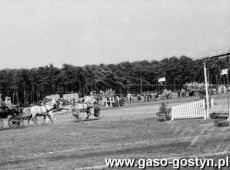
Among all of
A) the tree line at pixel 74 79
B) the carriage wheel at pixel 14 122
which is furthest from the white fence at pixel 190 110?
the tree line at pixel 74 79

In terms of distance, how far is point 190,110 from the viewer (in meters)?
24.8

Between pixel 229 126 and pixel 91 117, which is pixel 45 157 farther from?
pixel 91 117

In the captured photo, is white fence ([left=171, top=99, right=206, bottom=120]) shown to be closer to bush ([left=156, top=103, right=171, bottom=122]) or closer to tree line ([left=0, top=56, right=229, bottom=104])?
bush ([left=156, top=103, right=171, bottom=122])

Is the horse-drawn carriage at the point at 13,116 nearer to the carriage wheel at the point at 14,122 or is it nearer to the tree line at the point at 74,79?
the carriage wheel at the point at 14,122

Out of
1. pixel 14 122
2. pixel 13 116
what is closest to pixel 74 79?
pixel 13 116

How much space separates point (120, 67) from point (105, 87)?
23503 millimetres

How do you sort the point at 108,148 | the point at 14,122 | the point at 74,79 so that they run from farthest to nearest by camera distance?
the point at 74,79
the point at 14,122
the point at 108,148

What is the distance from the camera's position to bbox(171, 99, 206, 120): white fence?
Answer: 79.4ft

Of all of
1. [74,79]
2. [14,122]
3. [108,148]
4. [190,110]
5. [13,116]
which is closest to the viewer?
[108,148]

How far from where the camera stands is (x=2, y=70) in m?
123

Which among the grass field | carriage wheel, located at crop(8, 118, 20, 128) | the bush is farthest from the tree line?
the grass field

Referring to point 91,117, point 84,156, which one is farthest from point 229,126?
point 91,117

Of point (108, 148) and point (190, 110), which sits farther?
point (190, 110)

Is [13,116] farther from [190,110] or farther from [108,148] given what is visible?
[108,148]
